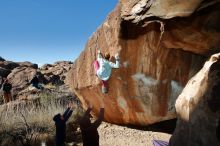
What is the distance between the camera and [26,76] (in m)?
25.6

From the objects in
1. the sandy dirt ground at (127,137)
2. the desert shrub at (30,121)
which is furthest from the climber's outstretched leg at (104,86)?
the desert shrub at (30,121)

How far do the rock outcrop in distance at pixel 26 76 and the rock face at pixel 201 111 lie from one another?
39.6ft

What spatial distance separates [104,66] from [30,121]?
3.57m

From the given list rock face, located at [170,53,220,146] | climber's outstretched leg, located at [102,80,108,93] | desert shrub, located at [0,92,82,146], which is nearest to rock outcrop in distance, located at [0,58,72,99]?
desert shrub, located at [0,92,82,146]

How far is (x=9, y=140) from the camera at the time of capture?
12539mm

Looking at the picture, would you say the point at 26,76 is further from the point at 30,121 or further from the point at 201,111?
the point at 201,111

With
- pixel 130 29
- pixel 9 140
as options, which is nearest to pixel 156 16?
pixel 130 29

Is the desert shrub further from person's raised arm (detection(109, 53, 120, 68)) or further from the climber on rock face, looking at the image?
person's raised arm (detection(109, 53, 120, 68))

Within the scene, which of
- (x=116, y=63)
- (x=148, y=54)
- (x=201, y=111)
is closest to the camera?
(x=201, y=111)

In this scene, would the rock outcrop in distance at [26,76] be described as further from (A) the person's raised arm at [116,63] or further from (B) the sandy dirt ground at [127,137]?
(A) the person's raised arm at [116,63]

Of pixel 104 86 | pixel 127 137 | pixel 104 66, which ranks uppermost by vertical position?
pixel 104 66

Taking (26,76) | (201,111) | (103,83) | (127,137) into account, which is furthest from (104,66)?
(26,76)

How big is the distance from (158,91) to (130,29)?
2914 mm

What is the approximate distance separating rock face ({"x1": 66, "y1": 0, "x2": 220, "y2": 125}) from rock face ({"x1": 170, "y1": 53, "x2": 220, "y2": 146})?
0.55 m
